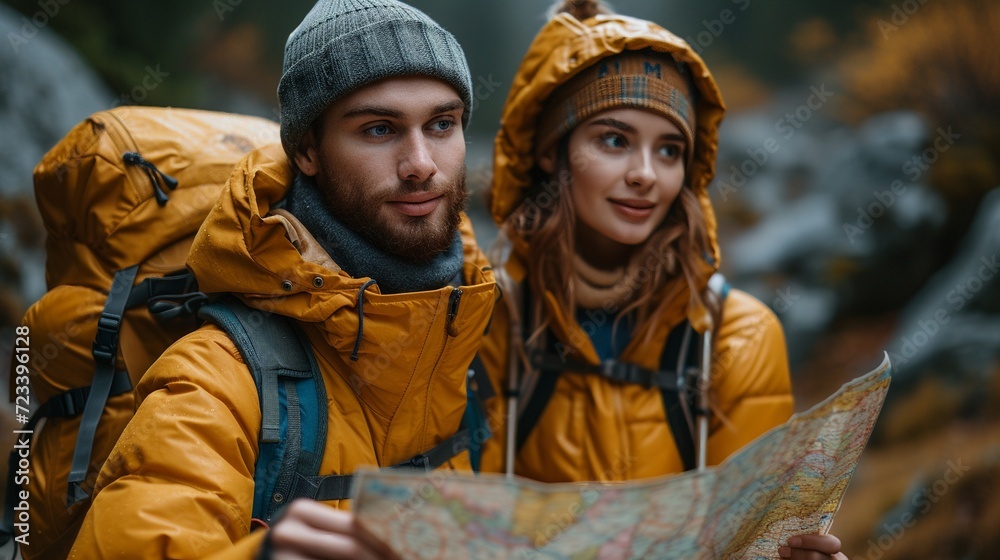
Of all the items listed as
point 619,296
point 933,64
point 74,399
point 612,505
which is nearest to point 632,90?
point 619,296

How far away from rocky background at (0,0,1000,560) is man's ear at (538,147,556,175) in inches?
58.8

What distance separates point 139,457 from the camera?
6.06ft

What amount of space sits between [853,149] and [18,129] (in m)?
6.39

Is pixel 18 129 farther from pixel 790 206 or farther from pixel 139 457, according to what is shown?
pixel 790 206

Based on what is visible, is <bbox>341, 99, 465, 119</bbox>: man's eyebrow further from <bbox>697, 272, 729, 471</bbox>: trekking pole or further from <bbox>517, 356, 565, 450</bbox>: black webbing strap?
<bbox>697, 272, 729, 471</bbox>: trekking pole

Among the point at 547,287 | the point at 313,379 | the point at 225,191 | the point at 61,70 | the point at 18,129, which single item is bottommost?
the point at 313,379

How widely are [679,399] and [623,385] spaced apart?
0.68 ft

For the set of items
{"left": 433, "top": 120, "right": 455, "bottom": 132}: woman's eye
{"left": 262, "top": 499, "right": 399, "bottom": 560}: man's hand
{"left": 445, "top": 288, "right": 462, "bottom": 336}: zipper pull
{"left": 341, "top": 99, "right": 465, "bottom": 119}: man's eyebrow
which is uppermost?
{"left": 433, "top": 120, "right": 455, "bottom": 132}: woman's eye

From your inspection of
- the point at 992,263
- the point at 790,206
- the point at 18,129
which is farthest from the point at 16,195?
the point at 992,263

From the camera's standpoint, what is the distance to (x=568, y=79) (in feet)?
10.1

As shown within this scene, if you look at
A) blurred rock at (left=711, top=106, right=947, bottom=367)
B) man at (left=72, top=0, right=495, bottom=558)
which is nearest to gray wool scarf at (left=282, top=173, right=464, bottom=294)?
man at (left=72, top=0, right=495, bottom=558)

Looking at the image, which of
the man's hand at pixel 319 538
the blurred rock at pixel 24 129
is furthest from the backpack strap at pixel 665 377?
the blurred rock at pixel 24 129

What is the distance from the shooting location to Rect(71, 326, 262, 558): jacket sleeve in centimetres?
174

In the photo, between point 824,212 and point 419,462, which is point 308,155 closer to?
point 419,462
